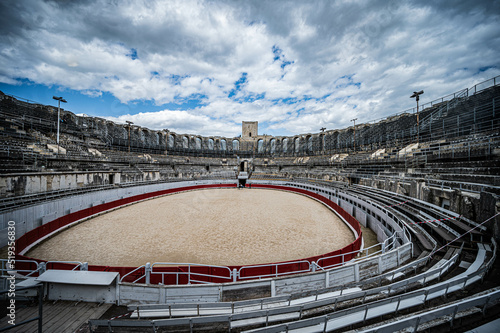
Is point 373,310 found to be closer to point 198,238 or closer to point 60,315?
point 60,315

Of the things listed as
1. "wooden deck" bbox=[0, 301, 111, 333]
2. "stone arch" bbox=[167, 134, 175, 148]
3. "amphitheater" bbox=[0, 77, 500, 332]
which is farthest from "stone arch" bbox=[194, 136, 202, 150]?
"wooden deck" bbox=[0, 301, 111, 333]

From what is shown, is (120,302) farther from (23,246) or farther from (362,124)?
(362,124)

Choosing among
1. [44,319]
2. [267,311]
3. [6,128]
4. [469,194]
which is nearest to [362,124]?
[469,194]

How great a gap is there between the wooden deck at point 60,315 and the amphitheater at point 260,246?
28 mm

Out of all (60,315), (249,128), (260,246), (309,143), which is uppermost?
(249,128)

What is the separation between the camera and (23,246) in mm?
9039

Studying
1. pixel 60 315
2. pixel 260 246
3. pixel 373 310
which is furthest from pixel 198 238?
pixel 373 310

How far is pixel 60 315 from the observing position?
403 cm

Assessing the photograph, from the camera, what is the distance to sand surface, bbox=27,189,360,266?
8.61 meters

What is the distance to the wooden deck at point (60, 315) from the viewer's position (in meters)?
3.77

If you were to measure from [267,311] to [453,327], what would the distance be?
9.59ft

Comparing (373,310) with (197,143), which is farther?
(197,143)

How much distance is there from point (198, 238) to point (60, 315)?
22.3 feet

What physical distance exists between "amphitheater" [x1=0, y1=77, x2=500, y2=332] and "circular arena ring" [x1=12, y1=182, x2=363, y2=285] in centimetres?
6
